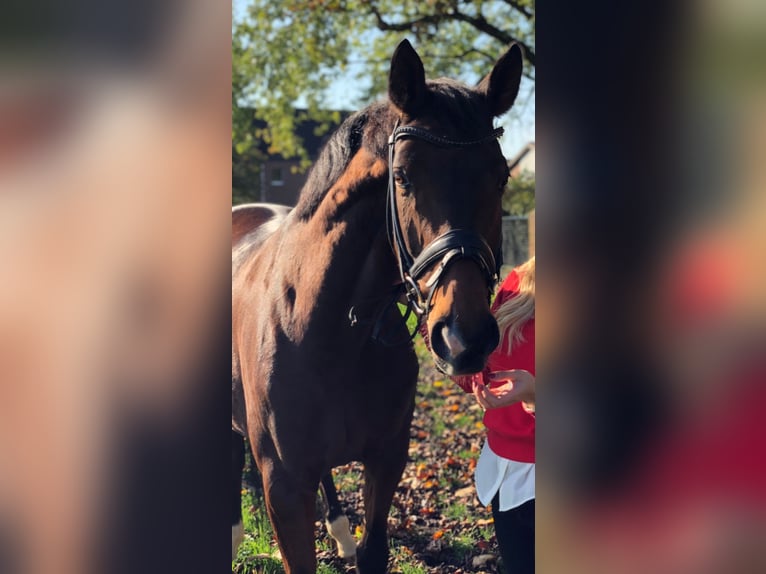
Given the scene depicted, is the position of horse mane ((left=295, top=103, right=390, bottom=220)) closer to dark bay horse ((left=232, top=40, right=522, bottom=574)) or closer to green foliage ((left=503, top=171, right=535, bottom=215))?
dark bay horse ((left=232, top=40, right=522, bottom=574))

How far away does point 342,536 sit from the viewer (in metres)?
3.41

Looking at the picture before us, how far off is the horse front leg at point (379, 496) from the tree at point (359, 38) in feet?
12.4

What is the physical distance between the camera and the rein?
5.76ft

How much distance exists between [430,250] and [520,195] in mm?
5766

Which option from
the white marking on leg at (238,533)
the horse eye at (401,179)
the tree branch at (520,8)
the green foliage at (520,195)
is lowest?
the white marking on leg at (238,533)

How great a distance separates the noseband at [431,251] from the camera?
1.76 m

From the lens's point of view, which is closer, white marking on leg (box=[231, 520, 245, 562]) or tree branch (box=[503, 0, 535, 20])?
white marking on leg (box=[231, 520, 245, 562])

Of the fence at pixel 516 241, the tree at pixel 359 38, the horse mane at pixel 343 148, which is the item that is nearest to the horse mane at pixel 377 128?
the horse mane at pixel 343 148
